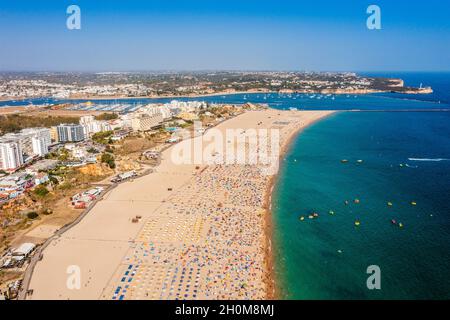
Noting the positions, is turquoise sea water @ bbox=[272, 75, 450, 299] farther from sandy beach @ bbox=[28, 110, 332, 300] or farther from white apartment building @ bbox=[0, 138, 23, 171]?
white apartment building @ bbox=[0, 138, 23, 171]

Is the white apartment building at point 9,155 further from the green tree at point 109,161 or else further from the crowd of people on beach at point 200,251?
the crowd of people on beach at point 200,251

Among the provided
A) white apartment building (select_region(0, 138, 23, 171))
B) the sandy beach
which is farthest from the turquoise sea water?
white apartment building (select_region(0, 138, 23, 171))

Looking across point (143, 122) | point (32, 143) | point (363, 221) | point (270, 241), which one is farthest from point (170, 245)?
point (143, 122)

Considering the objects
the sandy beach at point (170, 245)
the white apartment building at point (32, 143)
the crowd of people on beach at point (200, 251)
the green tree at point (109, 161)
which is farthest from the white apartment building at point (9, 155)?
the crowd of people on beach at point (200, 251)

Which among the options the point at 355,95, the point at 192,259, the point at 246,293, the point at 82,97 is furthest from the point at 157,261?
the point at 355,95

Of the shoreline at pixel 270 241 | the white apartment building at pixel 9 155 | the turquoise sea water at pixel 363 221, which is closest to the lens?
the shoreline at pixel 270 241

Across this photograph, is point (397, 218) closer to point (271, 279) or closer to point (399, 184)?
point (399, 184)
